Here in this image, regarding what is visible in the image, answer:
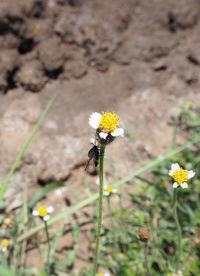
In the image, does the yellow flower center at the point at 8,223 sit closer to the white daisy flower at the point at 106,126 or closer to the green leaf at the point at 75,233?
the green leaf at the point at 75,233

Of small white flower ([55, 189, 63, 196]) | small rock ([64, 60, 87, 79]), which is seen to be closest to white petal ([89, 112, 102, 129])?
small white flower ([55, 189, 63, 196])

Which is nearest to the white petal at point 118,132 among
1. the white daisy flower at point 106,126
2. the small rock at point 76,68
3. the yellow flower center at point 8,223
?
the white daisy flower at point 106,126

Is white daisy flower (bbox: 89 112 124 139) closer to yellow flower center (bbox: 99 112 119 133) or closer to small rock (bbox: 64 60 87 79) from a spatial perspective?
yellow flower center (bbox: 99 112 119 133)

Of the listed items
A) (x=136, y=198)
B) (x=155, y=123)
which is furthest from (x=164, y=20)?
(x=136, y=198)

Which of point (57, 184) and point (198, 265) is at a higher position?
point (57, 184)

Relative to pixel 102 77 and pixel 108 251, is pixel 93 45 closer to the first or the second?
pixel 102 77

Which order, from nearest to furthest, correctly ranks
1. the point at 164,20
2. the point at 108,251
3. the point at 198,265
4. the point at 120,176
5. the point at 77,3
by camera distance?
1. the point at 198,265
2. the point at 108,251
3. the point at 120,176
4. the point at 77,3
5. the point at 164,20

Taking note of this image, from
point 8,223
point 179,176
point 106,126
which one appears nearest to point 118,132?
point 106,126

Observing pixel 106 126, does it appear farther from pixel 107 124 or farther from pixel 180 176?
pixel 180 176
